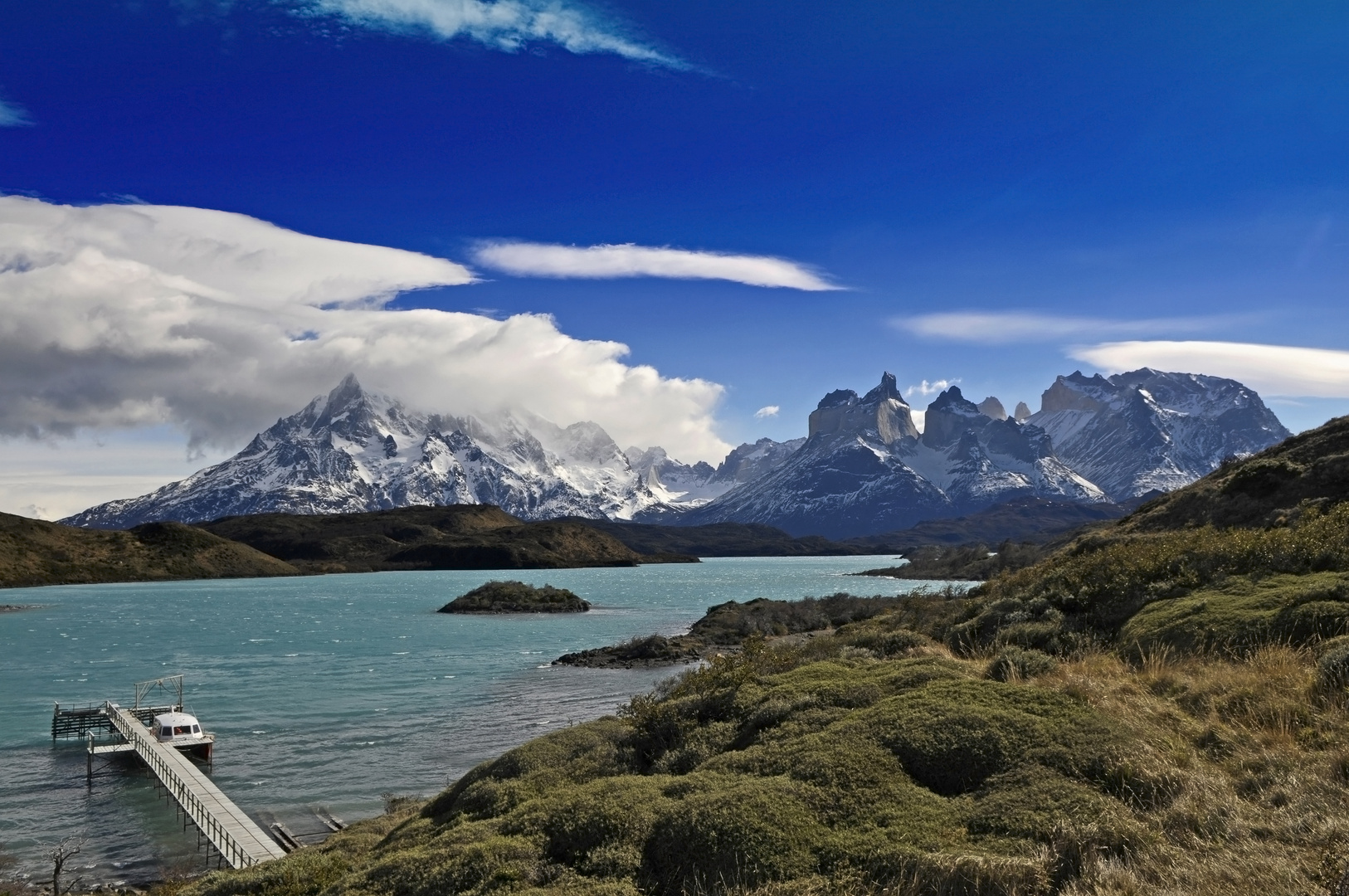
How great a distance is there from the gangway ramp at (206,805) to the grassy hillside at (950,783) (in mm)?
10051

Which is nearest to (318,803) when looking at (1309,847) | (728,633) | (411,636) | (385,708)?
(385,708)

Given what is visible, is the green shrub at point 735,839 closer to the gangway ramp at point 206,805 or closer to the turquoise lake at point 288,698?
the gangway ramp at point 206,805

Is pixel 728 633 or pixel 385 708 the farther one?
pixel 728 633

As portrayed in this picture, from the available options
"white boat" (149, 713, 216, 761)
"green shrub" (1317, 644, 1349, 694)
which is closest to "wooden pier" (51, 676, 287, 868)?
"white boat" (149, 713, 216, 761)

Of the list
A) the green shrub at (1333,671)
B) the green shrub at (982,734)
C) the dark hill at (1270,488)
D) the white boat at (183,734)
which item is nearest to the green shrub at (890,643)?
the green shrub at (982,734)

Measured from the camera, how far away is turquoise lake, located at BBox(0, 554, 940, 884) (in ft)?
103

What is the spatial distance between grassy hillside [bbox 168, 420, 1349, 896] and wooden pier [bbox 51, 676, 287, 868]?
1063cm

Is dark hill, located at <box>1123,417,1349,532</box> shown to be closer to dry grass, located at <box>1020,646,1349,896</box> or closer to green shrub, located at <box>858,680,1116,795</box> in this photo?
dry grass, located at <box>1020,646,1349,896</box>

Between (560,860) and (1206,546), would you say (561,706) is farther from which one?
(560,860)

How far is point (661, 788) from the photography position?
11078 mm

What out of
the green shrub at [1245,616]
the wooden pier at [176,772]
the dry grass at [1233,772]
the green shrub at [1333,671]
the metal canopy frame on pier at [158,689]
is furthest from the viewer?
the metal canopy frame on pier at [158,689]

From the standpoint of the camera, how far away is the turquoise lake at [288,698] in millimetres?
31266

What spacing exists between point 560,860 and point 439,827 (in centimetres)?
347

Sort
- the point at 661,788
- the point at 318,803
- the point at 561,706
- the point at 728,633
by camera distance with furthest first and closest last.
A: the point at 728,633 → the point at 561,706 → the point at 318,803 → the point at 661,788
